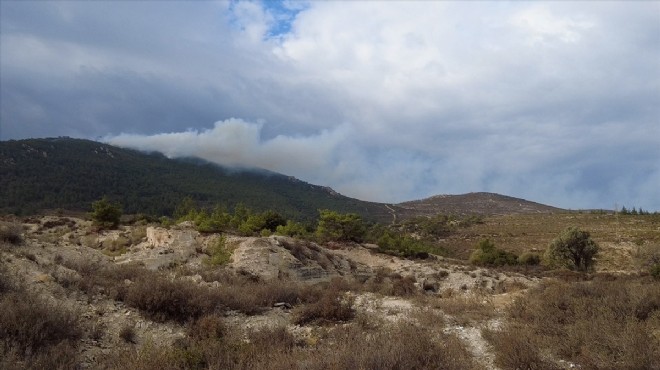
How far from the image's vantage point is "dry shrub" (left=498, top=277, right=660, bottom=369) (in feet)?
23.1

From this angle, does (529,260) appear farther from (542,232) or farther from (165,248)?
(165,248)

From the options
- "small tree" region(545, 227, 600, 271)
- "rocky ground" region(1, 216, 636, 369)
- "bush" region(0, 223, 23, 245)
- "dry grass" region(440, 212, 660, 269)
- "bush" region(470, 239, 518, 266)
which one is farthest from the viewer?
"dry grass" region(440, 212, 660, 269)

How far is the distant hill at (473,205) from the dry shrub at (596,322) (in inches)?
5051

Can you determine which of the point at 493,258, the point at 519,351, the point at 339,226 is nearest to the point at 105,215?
the point at 339,226

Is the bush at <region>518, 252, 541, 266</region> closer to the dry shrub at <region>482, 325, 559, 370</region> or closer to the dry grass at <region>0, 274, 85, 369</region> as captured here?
the dry shrub at <region>482, 325, 559, 370</region>

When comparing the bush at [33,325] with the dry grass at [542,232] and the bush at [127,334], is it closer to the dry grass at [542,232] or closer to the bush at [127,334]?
the bush at [127,334]

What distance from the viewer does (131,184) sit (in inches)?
4579

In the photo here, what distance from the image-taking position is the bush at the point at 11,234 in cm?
1364

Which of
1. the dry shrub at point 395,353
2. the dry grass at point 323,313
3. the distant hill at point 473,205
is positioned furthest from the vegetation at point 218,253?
the distant hill at point 473,205

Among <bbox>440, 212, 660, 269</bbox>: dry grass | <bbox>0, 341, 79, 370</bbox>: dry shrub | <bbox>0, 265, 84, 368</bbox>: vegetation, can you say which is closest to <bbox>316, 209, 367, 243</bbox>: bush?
<bbox>440, 212, 660, 269</bbox>: dry grass

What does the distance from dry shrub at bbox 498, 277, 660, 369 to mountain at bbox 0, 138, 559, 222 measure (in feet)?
281

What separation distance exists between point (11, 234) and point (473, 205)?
152 meters

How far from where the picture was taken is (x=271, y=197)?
141 meters

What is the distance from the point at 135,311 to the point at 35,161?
12394 centimetres
